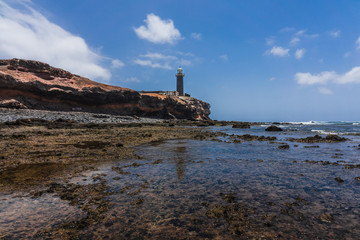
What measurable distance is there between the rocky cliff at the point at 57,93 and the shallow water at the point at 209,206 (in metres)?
37.7

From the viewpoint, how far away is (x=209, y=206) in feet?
11.7

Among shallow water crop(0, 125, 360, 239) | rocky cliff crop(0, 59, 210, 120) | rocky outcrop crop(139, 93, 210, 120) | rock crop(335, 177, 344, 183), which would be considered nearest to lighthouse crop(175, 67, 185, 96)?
rocky outcrop crop(139, 93, 210, 120)

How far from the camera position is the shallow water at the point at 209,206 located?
278cm

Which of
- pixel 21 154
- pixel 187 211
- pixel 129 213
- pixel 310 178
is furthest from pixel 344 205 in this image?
pixel 21 154

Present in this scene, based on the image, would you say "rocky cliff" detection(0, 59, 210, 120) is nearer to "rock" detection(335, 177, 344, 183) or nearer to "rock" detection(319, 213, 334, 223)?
"rock" detection(319, 213, 334, 223)

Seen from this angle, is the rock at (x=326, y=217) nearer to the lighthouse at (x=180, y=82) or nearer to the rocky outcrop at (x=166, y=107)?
the rocky outcrop at (x=166, y=107)

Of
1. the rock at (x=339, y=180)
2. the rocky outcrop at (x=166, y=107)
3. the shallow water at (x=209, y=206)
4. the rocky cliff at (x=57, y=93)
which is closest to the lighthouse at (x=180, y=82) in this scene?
the rocky outcrop at (x=166, y=107)

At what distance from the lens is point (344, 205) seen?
11.9ft

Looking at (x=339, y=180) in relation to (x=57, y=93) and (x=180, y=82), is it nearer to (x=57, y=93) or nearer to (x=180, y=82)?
(x=57, y=93)

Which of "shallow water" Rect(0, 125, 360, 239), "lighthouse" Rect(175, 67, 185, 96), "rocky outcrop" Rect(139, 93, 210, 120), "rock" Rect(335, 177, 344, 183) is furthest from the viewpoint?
"lighthouse" Rect(175, 67, 185, 96)

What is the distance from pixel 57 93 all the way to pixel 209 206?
141ft

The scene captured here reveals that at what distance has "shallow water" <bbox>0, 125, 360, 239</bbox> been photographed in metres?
2.78

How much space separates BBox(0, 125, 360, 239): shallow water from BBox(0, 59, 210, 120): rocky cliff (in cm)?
3769

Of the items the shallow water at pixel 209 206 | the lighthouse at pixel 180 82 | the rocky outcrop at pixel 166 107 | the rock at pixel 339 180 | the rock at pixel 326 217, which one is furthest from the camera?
the lighthouse at pixel 180 82
